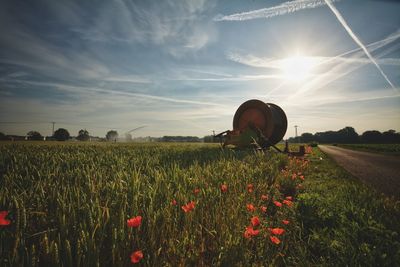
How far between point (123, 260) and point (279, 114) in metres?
11.9

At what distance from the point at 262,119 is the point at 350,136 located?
127 metres

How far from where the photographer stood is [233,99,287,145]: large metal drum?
11.0 m

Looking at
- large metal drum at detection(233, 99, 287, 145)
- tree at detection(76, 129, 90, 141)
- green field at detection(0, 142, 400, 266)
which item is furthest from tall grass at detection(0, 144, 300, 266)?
tree at detection(76, 129, 90, 141)

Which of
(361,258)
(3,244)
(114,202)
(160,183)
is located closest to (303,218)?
(361,258)

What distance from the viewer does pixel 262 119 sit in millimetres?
11320

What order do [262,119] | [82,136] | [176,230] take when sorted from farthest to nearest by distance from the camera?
[82,136], [262,119], [176,230]

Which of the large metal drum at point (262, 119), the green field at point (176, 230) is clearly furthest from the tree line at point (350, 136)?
the green field at point (176, 230)

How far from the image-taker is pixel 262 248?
2.14 metres

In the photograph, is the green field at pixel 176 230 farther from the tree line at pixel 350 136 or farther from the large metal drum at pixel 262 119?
the tree line at pixel 350 136

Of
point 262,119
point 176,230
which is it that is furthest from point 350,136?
point 176,230

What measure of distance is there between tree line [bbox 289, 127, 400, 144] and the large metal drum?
99.1 m

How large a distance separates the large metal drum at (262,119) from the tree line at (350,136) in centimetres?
9914

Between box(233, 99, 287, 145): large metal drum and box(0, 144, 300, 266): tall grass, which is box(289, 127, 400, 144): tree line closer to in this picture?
box(233, 99, 287, 145): large metal drum

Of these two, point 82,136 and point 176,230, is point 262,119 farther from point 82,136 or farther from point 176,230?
point 82,136
